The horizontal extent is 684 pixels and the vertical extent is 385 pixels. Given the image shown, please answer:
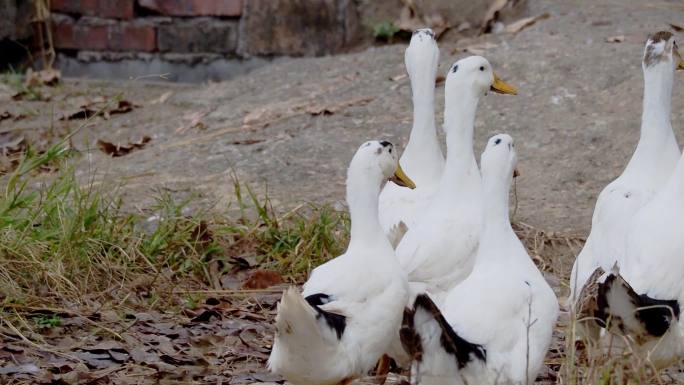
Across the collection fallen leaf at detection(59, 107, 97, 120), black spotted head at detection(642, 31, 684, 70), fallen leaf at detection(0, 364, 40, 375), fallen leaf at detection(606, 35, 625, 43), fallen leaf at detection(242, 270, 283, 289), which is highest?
black spotted head at detection(642, 31, 684, 70)

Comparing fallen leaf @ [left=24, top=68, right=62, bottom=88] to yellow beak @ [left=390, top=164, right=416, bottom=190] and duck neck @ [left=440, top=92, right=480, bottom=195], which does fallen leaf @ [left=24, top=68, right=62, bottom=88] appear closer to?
duck neck @ [left=440, top=92, right=480, bottom=195]

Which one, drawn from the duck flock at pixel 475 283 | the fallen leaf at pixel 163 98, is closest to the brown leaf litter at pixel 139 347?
the duck flock at pixel 475 283

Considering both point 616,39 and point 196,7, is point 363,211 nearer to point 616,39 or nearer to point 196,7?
point 616,39

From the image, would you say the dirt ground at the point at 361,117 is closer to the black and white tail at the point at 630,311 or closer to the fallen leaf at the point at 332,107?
the fallen leaf at the point at 332,107

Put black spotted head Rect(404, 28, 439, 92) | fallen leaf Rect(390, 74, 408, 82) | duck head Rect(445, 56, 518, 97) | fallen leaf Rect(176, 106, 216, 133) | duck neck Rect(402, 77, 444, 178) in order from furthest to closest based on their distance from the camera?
fallen leaf Rect(390, 74, 408, 82) → fallen leaf Rect(176, 106, 216, 133) → black spotted head Rect(404, 28, 439, 92) → duck neck Rect(402, 77, 444, 178) → duck head Rect(445, 56, 518, 97)

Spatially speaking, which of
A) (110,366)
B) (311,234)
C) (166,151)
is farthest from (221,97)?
(110,366)

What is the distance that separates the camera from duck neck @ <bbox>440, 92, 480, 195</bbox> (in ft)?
14.9

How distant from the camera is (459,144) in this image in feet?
15.4

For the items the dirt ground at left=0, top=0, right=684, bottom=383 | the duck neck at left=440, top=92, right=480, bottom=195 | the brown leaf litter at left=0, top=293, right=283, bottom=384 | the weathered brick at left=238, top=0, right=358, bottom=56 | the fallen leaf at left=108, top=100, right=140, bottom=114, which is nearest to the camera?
the brown leaf litter at left=0, top=293, right=283, bottom=384

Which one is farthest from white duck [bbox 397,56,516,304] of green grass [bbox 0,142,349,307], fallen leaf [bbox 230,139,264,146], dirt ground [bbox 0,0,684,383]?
fallen leaf [bbox 230,139,264,146]

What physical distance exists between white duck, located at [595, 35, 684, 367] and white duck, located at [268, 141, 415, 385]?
1.99ft

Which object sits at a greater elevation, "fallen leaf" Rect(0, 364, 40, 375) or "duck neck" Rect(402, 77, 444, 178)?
"duck neck" Rect(402, 77, 444, 178)

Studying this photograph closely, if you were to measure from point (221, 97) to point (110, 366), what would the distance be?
3.56 metres

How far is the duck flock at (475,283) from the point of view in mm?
3547
